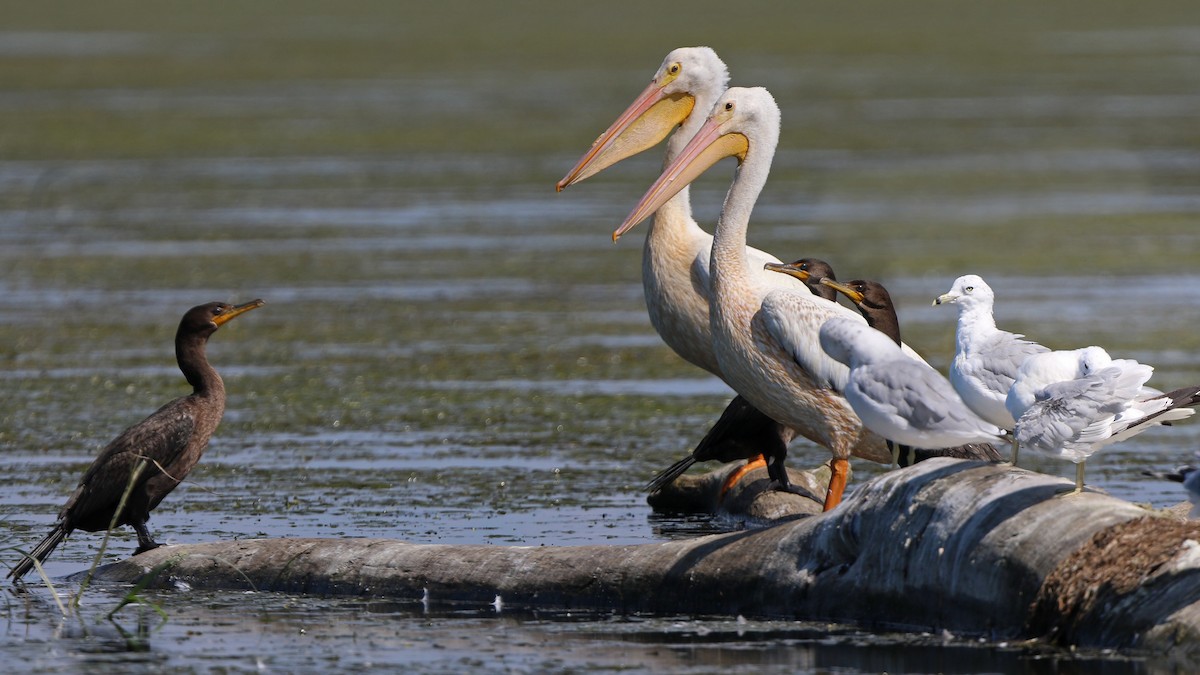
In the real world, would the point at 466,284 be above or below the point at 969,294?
above

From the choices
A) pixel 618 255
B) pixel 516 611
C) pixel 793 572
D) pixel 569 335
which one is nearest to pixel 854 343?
pixel 793 572

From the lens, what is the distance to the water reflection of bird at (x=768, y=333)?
777 cm

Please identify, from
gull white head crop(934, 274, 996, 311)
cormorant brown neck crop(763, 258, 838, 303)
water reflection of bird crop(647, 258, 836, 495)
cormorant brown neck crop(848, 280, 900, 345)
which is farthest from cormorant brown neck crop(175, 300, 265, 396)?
gull white head crop(934, 274, 996, 311)

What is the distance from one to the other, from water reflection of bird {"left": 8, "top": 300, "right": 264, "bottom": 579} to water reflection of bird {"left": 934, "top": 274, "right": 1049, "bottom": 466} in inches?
112

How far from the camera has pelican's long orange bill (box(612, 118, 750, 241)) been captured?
28.2ft

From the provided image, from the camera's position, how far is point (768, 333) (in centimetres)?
790

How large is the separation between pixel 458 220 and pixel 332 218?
1.14 metres

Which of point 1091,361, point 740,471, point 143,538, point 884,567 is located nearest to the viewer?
point 884,567

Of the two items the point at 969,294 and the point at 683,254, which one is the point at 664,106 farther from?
the point at 969,294

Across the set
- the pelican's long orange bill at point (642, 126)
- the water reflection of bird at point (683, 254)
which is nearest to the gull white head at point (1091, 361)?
the water reflection of bird at point (683, 254)

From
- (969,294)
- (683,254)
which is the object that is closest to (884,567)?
(969,294)

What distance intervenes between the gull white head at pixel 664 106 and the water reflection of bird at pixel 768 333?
1704mm

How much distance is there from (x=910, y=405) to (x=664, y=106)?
13.5ft

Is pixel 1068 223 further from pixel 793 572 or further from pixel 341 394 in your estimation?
pixel 793 572
